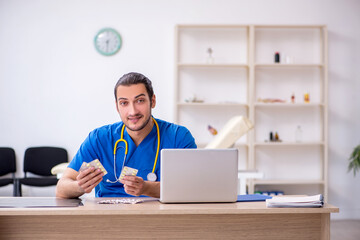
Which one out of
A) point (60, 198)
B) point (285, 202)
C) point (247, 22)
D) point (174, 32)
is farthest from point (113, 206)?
point (247, 22)

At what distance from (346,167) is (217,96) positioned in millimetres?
1704

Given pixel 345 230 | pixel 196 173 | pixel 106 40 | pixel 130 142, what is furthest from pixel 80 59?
pixel 196 173

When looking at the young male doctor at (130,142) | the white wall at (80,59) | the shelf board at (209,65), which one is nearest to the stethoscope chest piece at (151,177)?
the young male doctor at (130,142)

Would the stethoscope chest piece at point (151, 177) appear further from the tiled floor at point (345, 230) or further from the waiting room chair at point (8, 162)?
the waiting room chair at point (8, 162)

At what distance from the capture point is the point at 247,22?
16.7 feet

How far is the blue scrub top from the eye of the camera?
212 cm

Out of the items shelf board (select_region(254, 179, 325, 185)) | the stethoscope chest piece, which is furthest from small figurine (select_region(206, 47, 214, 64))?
the stethoscope chest piece

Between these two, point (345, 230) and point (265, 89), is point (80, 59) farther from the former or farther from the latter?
point (345, 230)

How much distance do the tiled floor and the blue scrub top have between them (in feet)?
7.92

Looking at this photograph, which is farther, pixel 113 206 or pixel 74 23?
pixel 74 23

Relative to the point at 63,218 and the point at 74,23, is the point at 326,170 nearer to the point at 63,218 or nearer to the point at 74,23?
the point at 74,23

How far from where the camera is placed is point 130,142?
84.4 inches

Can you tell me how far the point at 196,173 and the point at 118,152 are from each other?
0.55 m

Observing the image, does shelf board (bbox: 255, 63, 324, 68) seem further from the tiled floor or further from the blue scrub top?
the blue scrub top
